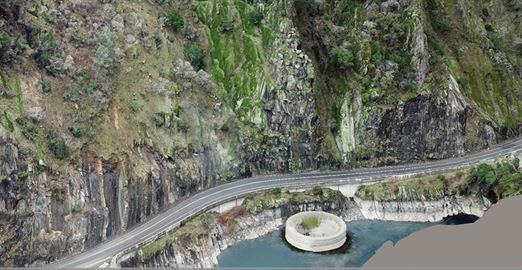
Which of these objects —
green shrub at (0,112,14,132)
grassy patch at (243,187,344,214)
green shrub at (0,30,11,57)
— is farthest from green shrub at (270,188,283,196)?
green shrub at (0,30,11,57)

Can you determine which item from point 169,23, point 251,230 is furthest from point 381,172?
point 169,23

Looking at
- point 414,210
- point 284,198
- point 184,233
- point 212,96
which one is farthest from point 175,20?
point 414,210

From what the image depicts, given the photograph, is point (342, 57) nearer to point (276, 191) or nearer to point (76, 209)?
point (276, 191)

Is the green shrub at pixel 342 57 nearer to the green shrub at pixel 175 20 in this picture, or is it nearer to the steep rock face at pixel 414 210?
the steep rock face at pixel 414 210

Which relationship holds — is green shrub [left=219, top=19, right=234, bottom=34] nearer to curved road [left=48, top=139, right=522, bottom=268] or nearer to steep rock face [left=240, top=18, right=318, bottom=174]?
steep rock face [left=240, top=18, right=318, bottom=174]

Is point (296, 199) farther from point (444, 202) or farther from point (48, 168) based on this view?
point (48, 168)
